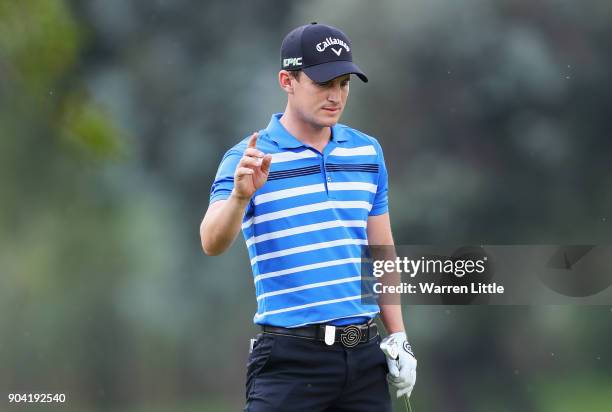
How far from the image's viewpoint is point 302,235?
255 centimetres

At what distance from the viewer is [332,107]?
2666 millimetres

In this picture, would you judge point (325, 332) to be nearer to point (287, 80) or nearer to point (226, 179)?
point (226, 179)

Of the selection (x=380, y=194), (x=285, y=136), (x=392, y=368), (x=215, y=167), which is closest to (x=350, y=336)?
(x=392, y=368)

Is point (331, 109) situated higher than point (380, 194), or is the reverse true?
point (331, 109)

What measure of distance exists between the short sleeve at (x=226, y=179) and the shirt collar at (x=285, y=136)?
14 cm

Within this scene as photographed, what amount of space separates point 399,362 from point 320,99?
0.76 metres

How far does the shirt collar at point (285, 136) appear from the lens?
2.64 meters

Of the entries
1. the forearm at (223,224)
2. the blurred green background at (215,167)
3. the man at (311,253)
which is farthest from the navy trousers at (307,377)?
the blurred green background at (215,167)

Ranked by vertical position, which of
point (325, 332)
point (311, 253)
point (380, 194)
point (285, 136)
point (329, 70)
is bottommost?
point (325, 332)

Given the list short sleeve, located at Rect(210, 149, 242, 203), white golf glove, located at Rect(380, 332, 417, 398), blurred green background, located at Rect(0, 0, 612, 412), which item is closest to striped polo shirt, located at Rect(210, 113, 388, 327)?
short sleeve, located at Rect(210, 149, 242, 203)

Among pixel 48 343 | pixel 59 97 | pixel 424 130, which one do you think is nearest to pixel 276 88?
pixel 424 130

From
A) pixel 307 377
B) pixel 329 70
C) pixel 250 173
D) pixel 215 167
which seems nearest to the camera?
pixel 250 173

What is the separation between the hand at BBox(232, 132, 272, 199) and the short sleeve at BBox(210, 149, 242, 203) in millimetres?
168

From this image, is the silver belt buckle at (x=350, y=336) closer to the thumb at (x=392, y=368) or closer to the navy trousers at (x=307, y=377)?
the navy trousers at (x=307, y=377)
